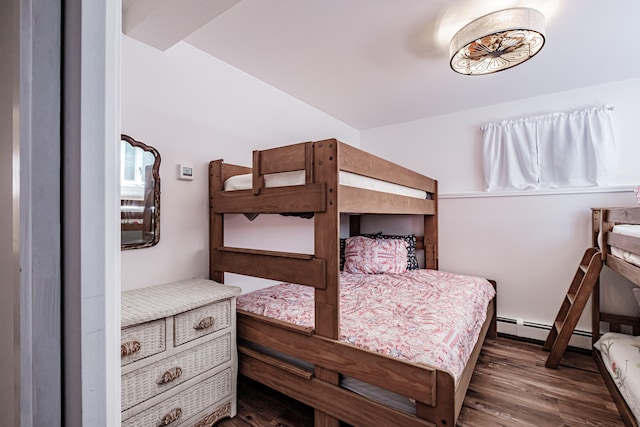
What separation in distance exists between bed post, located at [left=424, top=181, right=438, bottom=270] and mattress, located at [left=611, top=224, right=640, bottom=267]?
1.39 m

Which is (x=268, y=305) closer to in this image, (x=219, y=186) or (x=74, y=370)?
(x=219, y=186)

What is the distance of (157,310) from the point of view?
1275mm

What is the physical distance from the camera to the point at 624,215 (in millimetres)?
1754

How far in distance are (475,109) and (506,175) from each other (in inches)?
30.1

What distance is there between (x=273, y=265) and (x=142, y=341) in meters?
0.67

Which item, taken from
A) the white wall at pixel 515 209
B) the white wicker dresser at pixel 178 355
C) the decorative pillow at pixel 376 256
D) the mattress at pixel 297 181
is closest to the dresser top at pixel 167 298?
the white wicker dresser at pixel 178 355

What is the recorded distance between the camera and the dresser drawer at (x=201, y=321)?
137 cm

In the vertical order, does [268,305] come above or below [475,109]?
below

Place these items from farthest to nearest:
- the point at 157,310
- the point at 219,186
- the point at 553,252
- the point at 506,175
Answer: the point at 506,175
the point at 553,252
the point at 219,186
the point at 157,310

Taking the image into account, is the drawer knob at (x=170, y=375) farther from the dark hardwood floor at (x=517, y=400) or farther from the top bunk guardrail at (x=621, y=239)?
the top bunk guardrail at (x=621, y=239)

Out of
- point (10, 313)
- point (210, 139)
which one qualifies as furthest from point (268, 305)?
point (10, 313)

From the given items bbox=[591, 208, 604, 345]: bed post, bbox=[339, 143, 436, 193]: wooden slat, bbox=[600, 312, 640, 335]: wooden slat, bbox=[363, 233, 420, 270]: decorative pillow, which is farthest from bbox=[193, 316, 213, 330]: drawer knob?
bbox=[600, 312, 640, 335]: wooden slat

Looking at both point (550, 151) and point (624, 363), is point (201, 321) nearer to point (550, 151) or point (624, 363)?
point (624, 363)

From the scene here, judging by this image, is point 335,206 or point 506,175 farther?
point 506,175
